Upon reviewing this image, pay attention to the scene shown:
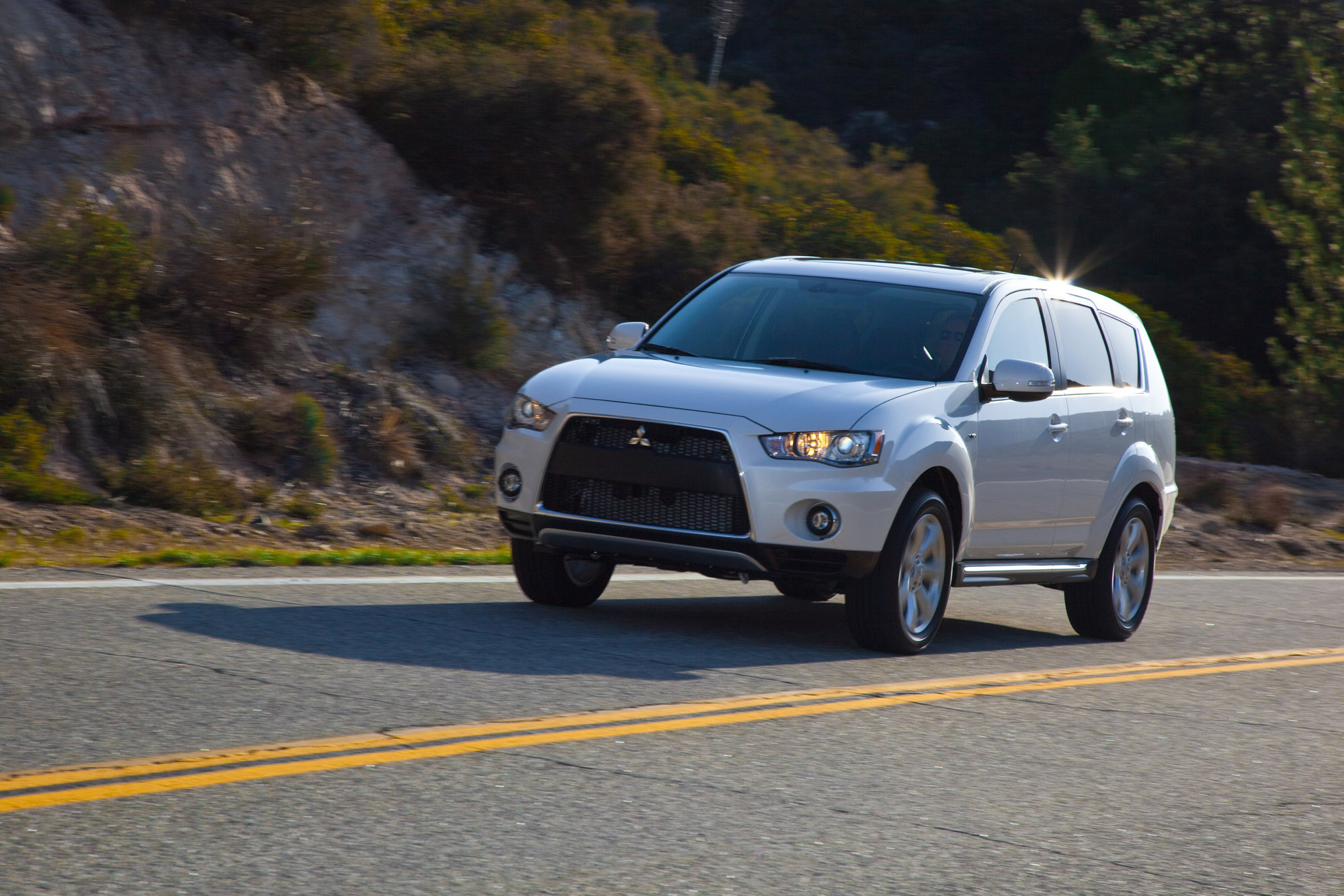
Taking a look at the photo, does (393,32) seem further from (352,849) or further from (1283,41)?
(1283,41)

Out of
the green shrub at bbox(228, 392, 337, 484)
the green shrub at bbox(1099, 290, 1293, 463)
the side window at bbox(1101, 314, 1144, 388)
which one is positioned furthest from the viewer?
the green shrub at bbox(1099, 290, 1293, 463)

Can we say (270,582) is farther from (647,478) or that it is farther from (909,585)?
(909,585)

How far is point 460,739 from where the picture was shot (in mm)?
5957

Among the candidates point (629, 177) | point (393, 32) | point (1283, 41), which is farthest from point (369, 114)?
point (1283, 41)

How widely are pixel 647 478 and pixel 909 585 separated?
1379 mm

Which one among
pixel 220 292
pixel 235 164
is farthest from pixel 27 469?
pixel 235 164

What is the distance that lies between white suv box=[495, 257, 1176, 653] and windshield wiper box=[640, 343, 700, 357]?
2 cm

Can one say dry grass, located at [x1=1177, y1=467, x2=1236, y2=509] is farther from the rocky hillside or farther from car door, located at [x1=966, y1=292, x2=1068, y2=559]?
car door, located at [x1=966, y1=292, x2=1068, y2=559]

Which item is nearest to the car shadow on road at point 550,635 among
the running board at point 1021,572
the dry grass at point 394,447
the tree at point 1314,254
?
the running board at point 1021,572

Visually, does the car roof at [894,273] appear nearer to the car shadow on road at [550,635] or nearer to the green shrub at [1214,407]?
the car shadow on road at [550,635]

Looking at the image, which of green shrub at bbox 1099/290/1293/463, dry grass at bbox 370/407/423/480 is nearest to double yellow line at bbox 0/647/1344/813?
dry grass at bbox 370/407/423/480

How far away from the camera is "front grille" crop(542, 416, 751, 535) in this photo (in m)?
8.06

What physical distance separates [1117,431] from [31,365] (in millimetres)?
7401

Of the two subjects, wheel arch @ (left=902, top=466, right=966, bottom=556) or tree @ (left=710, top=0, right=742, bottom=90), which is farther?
tree @ (left=710, top=0, right=742, bottom=90)
